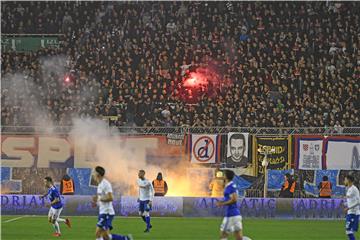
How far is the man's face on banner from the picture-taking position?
3534 centimetres

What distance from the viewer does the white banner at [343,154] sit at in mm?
35250

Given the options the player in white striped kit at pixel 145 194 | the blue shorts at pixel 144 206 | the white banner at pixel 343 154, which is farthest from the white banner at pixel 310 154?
the blue shorts at pixel 144 206

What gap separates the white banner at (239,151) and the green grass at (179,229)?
9.04 feet

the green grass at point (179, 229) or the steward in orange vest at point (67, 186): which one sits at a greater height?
the steward in orange vest at point (67, 186)

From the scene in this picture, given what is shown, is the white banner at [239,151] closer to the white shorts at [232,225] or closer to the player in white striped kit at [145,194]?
the player in white striped kit at [145,194]

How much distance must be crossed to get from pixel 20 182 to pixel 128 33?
543 inches

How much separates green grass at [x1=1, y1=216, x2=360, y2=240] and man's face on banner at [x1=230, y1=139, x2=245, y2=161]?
3.03 metres

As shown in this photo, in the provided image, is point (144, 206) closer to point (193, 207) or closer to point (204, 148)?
point (193, 207)

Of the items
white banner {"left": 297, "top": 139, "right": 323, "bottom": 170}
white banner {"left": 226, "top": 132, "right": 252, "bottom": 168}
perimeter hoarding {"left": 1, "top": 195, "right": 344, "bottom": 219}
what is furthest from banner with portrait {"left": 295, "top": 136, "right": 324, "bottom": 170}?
white banner {"left": 226, "top": 132, "right": 252, "bottom": 168}

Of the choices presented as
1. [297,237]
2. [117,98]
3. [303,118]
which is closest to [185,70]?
[117,98]

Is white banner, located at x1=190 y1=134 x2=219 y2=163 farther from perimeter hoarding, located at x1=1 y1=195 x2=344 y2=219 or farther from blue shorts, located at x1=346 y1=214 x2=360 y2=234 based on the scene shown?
blue shorts, located at x1=346 y1=214 x2=360 y2=234

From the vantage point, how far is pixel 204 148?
36062mm

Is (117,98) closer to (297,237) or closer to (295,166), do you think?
(295,166)

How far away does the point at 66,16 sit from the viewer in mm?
49312
